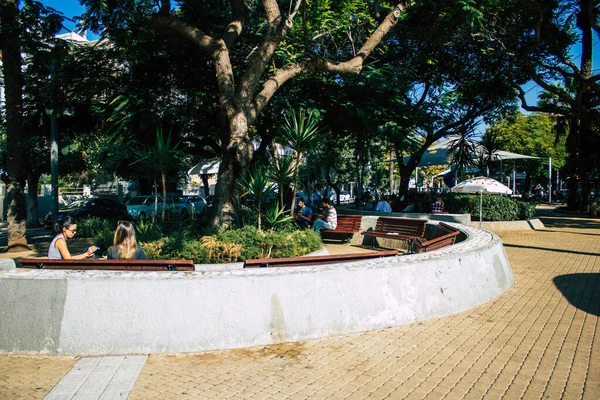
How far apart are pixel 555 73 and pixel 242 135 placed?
16626 mm

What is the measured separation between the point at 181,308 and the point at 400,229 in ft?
27.0

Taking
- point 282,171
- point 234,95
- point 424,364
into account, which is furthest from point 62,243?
point 234,95

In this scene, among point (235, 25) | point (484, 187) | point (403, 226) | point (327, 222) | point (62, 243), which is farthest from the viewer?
point (484, 187)

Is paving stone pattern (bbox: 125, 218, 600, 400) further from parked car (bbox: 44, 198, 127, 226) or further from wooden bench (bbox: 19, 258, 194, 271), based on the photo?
parked car (bbox: 44, 198, 127, 226)

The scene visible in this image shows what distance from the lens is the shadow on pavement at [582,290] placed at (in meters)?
6.53

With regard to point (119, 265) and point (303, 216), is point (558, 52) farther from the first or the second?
point (119, 265)

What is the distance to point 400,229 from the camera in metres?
12.1

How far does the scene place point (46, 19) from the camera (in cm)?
1115

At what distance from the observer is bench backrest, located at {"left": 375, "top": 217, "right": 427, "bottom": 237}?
11.5m

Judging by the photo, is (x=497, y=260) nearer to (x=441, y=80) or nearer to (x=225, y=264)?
(x=225, y=264)

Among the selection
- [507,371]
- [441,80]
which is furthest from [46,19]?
[441,80]

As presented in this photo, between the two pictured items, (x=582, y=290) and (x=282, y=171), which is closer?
(x=582, y=290)

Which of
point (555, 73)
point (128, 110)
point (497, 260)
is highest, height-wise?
point (555, 73)

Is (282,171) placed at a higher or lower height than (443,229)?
higher
